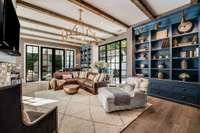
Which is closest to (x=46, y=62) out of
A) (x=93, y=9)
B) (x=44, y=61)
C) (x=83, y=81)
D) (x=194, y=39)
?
(x=44, y=61)

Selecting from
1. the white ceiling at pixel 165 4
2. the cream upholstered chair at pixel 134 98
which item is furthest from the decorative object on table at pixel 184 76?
the white ceiling at pixel 165 4

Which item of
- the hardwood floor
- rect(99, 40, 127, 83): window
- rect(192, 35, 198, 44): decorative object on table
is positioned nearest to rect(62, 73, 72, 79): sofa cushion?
rect(99, 40, 127, 83): window

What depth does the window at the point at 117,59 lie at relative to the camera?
20.6 ft

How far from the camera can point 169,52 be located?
409cm

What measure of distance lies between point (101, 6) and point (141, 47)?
8.51 ft

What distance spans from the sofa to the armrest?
10.5 ft

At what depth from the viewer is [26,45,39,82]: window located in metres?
7.53

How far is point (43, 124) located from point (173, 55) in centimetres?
412

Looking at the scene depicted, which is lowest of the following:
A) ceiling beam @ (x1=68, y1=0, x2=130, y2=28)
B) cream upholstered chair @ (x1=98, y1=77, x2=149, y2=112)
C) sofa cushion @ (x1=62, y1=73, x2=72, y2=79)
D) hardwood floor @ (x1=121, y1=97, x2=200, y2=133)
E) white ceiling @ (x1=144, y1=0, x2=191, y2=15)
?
hardwood floor @ (x1=121, y1=97, x2=200, y2=133)

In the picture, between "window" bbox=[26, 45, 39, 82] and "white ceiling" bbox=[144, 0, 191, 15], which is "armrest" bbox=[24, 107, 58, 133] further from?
"window" bbox=[26, 45, 39, 82]

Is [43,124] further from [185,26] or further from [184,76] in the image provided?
[185,26]

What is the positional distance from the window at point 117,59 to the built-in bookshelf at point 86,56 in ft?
6.12

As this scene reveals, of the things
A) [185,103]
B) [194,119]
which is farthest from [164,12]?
[194,119]

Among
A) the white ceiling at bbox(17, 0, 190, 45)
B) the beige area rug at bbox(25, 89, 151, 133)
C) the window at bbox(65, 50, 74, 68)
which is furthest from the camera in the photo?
the window at bbox(65, 50, 74, 68)
